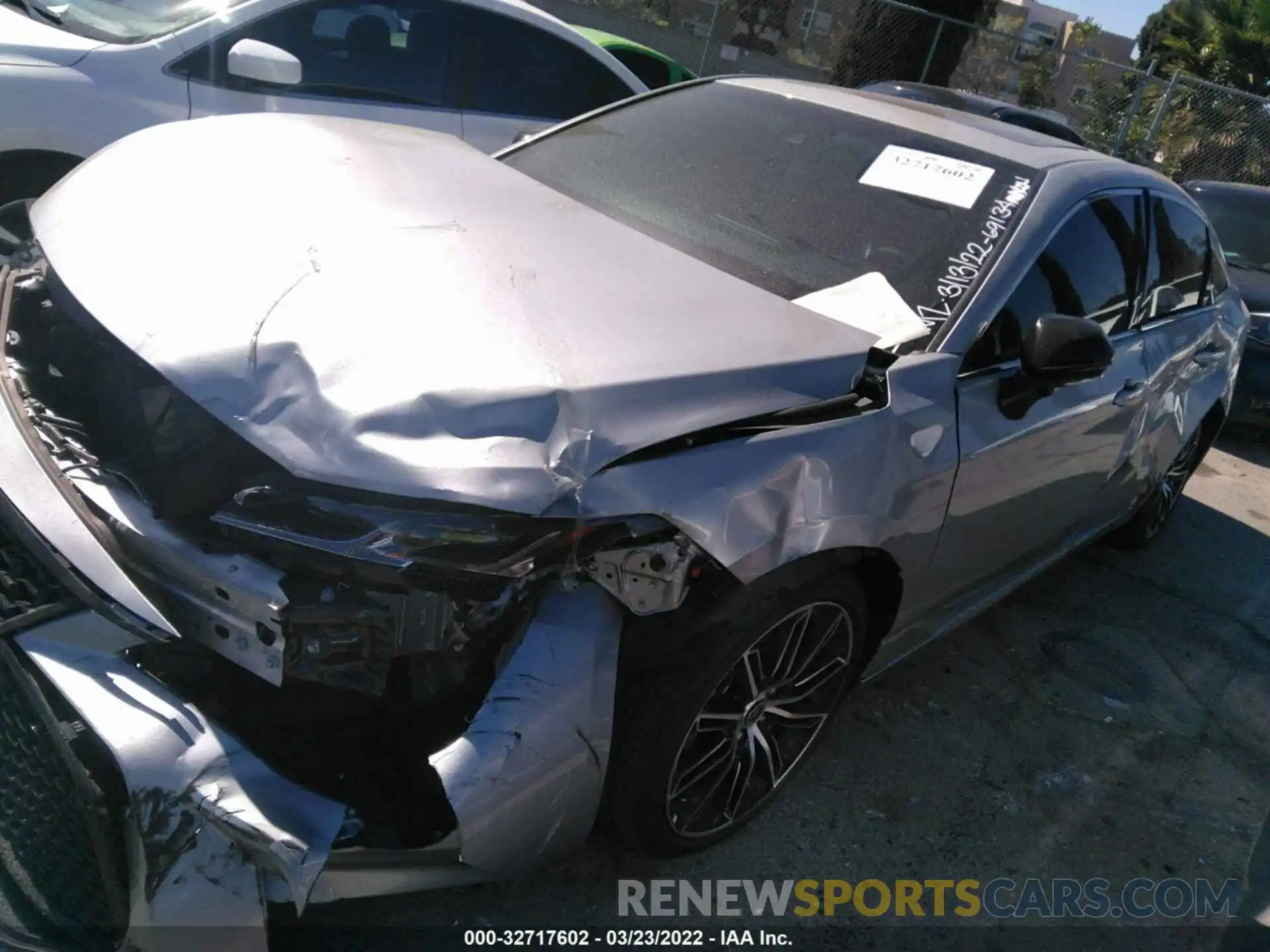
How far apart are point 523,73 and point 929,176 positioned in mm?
2824

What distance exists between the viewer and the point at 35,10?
4.22 metres

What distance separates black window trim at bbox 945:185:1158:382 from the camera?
2676 mm

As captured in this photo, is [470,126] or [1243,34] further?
[1243,34]

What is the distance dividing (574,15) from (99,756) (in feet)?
46.8

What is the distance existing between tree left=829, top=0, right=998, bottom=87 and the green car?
8.89 m

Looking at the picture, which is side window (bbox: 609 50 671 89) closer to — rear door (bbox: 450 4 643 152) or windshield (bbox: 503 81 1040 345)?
rear door (bbox: 450 4 643 152)

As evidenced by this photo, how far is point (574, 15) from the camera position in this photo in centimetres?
1415

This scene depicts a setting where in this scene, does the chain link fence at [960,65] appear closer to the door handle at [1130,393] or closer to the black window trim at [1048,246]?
the black window trim at [1048,246]

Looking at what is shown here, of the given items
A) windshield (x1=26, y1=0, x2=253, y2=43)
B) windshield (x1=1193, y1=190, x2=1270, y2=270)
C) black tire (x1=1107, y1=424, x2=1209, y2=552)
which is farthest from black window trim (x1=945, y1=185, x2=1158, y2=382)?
windshield (x1=1193, y1=190, x2=1270, y2=270)

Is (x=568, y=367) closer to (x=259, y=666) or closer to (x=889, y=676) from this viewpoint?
(x=259, y=666)

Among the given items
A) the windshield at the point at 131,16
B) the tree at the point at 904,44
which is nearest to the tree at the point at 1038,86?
the tree at the point at 904,44

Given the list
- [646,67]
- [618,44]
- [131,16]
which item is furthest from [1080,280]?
[646,67]

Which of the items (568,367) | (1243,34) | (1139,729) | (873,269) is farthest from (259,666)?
(1243,34)

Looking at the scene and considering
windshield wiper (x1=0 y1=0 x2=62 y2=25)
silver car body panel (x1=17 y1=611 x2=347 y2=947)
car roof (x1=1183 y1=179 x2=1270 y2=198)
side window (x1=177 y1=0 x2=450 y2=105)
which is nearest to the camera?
silver car body panel (x1=17 y1=611 x2=347 y2=947)
